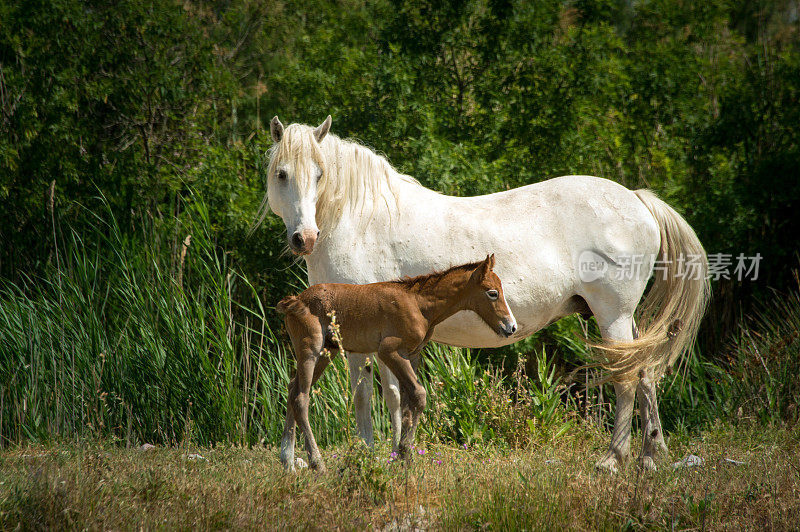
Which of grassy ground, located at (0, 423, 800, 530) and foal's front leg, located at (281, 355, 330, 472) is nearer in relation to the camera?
grassy ground, located at (0, 423, 800, 530)

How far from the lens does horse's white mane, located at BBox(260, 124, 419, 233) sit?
4.21 m

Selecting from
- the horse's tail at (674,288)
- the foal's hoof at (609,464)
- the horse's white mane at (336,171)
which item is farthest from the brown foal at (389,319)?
the horse's tail at (674,288)

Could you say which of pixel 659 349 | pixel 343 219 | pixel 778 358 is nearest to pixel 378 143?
pixel 343 219

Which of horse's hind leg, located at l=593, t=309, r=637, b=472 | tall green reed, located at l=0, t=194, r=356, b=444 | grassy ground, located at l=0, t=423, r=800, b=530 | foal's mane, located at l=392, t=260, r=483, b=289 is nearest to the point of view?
grassy ground, located at l=0, t=423, r=800, b=530

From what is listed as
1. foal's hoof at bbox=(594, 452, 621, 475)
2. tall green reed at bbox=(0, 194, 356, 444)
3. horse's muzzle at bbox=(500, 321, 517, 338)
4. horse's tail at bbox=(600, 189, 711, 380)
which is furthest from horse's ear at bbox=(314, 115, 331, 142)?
foal's hoof at bbox=(594, 452, 621, 475)

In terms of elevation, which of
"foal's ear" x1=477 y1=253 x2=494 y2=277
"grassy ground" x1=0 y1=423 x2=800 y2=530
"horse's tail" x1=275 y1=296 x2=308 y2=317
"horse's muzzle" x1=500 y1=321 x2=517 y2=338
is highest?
"foal's ear" x1=477 y1=253 x2=494 y2=277

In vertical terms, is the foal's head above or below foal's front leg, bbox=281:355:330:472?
above

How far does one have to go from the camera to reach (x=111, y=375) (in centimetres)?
578

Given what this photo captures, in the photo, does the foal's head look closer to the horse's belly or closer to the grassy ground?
the horse's belly

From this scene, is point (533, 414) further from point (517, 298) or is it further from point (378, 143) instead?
point (378, 143)

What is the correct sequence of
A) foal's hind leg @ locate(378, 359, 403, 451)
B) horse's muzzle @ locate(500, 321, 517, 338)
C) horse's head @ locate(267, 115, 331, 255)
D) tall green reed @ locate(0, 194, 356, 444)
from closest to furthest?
horse's muzzle @ locate(500, 321, 517, 338), horse's head @ locate(267, 115, 331, 255), foal's hind leg @ locate(378, 359, 403, 451), tall green reed @ locate(0, 194, 356, 444)

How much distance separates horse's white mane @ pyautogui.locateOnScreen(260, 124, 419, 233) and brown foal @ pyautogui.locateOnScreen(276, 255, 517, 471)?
2.35 ft

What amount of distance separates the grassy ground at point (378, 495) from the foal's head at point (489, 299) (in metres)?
0.81

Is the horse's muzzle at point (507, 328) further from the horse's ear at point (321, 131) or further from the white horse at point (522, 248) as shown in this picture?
the horse's ear at point (321, 131)
